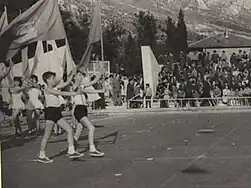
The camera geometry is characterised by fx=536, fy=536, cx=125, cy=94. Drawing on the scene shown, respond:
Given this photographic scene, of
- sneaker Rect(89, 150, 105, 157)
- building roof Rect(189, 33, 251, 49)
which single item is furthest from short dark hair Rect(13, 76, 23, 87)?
building roof Rect(189, 33, 251, 49)

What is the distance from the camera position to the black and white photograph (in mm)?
2381

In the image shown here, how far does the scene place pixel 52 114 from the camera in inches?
97.0

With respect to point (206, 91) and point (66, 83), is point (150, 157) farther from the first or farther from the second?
point (66, 83)

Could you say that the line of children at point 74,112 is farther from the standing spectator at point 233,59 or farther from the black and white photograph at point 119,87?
the standing spectator at point 233,59

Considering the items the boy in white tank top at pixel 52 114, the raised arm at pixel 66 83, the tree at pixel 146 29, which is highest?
the tree at pixel 146 29

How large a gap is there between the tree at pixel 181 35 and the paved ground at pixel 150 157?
320 millimetres

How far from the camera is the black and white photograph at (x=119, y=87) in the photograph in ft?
7.81

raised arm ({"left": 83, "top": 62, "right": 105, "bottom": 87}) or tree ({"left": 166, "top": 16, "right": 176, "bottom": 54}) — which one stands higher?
tree ({"left": 166, "top": 16, "right": 176, "bottom": 54})

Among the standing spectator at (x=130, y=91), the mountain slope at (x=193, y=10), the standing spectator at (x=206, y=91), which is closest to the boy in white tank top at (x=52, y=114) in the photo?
the standing spectator at (x=130, y=91)

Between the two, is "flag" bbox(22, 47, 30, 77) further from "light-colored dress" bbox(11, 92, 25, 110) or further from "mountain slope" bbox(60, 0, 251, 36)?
"mountain slope" bbox(60, 0, 251, 36)

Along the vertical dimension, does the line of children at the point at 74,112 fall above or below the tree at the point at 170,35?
below

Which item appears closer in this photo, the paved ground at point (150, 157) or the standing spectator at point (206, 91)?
the paved ground at point (150, 157)

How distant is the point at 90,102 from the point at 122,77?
0.19 metres

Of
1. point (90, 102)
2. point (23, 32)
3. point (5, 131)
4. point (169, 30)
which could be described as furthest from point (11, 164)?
point (169, 30)
